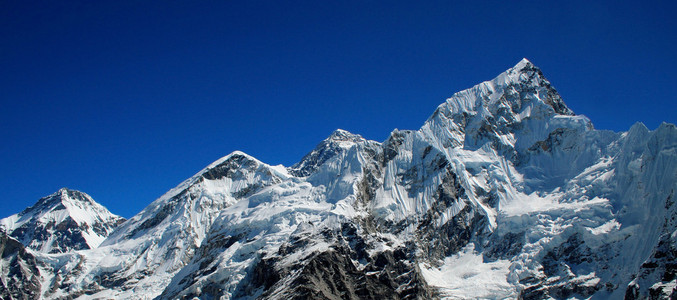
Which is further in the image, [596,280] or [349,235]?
[349,235]

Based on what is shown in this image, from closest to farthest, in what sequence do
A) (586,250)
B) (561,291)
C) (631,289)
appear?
1. (631,289)
2. (561,291)
3. (586,250)

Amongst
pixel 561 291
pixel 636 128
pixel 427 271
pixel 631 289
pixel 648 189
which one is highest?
pixel 636 128

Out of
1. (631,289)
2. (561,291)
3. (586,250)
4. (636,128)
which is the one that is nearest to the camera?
(631,289)

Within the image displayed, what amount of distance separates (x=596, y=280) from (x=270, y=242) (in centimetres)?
10217

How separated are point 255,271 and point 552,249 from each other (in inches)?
3661

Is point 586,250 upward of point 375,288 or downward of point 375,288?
upward

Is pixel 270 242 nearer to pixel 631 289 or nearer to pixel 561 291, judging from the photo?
pixel 561 291

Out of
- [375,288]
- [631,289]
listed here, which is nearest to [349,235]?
[375,288]

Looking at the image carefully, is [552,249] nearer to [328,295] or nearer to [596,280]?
[596,280]

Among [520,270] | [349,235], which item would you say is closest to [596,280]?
[520,270]

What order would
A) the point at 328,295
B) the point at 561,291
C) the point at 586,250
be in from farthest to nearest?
1. the point at 586,250
2. the point at 561,291
3. the point at 328,295

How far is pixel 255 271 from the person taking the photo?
171375 millimetres

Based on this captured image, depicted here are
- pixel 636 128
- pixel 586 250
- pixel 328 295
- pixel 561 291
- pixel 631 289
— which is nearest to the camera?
pixel 631 289

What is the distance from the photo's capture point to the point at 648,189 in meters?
165
